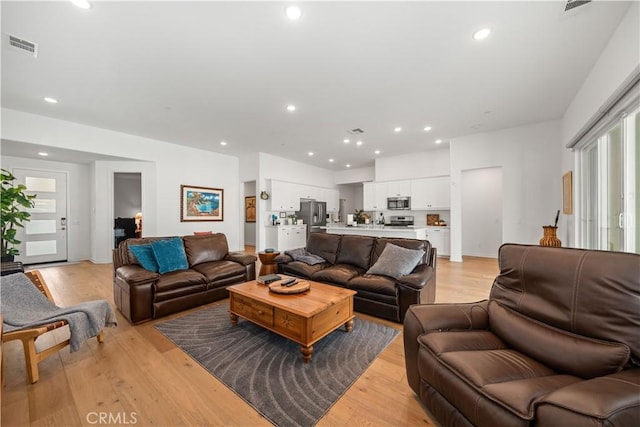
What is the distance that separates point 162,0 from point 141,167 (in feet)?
16.1

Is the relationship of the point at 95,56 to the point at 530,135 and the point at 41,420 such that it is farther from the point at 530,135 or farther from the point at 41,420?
the point at 530,135

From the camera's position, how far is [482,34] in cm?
236

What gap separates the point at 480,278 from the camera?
439 cm

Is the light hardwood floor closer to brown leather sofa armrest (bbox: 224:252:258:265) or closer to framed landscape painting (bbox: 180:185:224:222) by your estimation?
brown leather sofa armrest (bbox: 224:252:258:265)

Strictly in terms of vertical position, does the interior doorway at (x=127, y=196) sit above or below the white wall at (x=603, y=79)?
below

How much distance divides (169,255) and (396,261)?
286 centimetres

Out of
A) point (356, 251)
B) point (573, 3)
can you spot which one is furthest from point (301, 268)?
point (573, 3)

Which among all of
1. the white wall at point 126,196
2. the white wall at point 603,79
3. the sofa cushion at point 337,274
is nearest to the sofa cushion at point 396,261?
the sofa cushion at point 337,274

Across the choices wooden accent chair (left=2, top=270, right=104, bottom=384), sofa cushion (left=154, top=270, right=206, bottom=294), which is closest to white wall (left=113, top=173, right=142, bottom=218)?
sofa cushion (left=154, top=270, right=206, bottom=294)

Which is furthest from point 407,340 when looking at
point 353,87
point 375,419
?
point 353,87

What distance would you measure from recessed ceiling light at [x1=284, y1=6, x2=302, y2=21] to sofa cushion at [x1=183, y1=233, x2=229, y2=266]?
307cm

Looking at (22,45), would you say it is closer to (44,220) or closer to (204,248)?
(204,248)

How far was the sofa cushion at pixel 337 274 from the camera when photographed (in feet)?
9.75

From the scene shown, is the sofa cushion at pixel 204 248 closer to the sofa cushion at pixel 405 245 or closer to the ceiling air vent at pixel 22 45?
the sofa cushion at pixel 405 245
